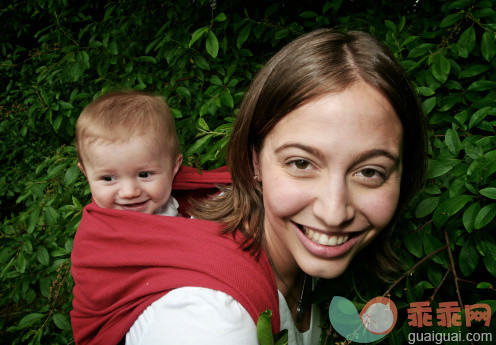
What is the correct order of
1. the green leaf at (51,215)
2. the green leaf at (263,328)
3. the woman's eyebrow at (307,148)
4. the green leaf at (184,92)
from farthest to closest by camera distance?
the green leaf at (184,92) < the green leaf at (51,215) < the woman's eyebrow at (307,148) < the green leaf at (263,328)

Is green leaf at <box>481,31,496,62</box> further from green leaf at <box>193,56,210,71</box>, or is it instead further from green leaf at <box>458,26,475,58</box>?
green leaf at <box>193,56,210,71</box>

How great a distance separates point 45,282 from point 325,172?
1661 millimetres

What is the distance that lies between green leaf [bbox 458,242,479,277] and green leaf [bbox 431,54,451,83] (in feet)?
2.19

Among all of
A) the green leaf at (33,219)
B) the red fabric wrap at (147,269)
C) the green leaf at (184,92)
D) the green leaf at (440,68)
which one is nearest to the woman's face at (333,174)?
the red fabric wrap at (147,269)

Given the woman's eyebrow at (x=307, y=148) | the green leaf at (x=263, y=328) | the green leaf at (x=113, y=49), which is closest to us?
the green leaf at (x=263, y=328)

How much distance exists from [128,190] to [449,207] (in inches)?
46.6

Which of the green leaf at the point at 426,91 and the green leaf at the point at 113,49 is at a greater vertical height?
the green leaf at the point at 113,49

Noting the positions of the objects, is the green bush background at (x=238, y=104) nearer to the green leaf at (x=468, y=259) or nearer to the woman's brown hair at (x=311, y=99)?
the green leaf at (x=468, y=259)

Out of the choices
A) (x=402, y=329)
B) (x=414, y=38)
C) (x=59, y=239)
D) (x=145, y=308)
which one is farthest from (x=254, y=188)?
(x=59, y=239)

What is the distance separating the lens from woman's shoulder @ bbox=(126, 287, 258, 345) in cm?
86

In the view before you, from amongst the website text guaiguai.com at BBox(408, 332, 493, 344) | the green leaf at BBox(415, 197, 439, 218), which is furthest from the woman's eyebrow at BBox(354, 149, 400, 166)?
the website text guaiguai.com at BBox(408, 332, 493, 344)

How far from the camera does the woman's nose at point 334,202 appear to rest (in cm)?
96

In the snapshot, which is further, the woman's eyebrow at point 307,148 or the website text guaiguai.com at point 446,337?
the website text guaiguai.com at point 446,337

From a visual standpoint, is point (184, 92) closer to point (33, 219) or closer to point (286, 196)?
point (33, 219)
